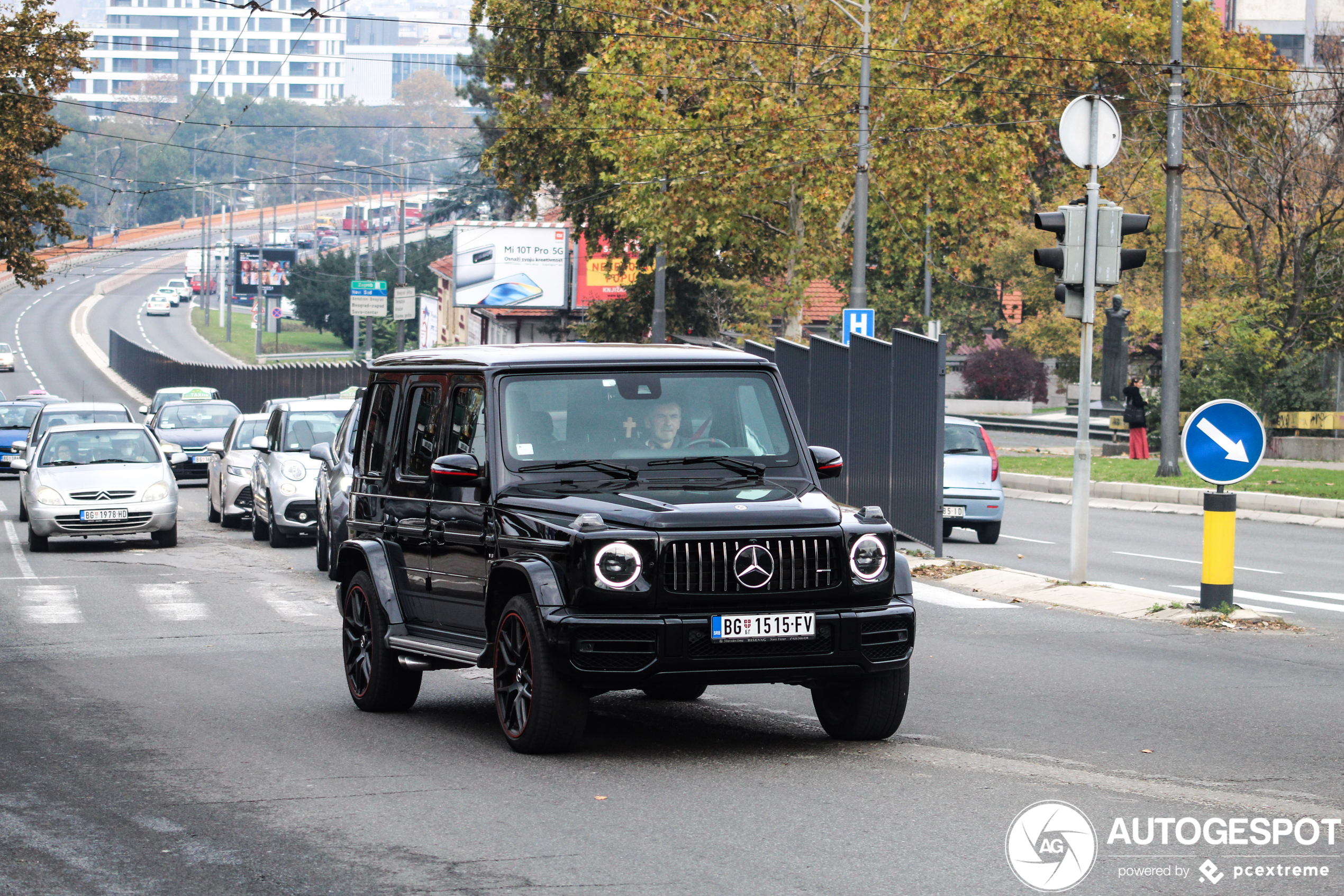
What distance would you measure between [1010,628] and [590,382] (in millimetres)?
5882

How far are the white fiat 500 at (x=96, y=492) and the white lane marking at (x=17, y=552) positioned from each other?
0.90 ft

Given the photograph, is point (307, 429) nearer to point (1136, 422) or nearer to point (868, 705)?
point (868, 705)

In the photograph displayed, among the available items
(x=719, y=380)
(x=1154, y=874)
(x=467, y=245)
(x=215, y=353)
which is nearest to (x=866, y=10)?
(x=719, y=380)

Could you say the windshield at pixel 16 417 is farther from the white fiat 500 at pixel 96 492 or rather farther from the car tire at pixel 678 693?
the car tire at pixel 678 693

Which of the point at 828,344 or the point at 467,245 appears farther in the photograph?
the point at 467,245

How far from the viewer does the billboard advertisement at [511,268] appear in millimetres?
76062

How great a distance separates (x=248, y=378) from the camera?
227 feet

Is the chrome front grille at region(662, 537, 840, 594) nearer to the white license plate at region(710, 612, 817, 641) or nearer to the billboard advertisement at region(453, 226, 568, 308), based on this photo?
the white license plate at region(710, 612, 817, 641)

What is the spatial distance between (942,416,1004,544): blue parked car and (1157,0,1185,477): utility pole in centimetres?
1014

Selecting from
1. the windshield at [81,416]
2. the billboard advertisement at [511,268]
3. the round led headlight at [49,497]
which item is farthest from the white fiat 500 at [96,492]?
the billboard advertisement at [511,268]

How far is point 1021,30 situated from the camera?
48.7m

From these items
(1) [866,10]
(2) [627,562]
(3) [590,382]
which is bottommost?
(2) [627,562]

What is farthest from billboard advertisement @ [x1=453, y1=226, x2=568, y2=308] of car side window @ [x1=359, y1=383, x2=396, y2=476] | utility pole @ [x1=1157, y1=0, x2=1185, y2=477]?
car side window @ [x1=359, y1=383, x2=396, y2=476]

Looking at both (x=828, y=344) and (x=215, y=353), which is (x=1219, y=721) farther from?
(x=215, y=353)
